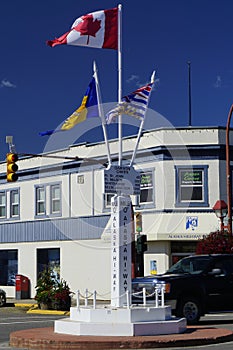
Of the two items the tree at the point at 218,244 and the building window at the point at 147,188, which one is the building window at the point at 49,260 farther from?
the tree at the point at 218,244

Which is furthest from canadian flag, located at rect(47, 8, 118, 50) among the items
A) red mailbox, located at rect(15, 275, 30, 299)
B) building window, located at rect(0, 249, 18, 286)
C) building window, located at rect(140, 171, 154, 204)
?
building window, located at rect(0, 249, 18, 286)

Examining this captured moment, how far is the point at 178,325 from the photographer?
16609 mm

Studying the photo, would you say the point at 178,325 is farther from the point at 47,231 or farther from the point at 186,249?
the point at 47,231

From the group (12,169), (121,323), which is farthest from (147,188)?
(121,323)

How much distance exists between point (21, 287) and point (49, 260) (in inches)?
89.0

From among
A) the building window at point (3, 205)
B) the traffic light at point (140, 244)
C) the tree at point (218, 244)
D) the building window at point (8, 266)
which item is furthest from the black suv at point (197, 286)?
the building window at point (3, 205)

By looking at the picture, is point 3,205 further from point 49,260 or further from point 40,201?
point 49,260

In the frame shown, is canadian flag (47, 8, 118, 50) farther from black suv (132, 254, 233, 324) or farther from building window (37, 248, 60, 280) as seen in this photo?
building window (37, 248, 60, 280)

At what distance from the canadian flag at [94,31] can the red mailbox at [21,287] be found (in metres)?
22.0

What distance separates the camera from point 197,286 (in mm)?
20438

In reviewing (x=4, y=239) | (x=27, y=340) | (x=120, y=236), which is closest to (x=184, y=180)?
(x=4, y=239)

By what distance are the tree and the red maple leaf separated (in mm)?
11944

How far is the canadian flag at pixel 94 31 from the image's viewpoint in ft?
59.2

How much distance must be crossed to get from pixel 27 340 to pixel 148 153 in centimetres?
1937
